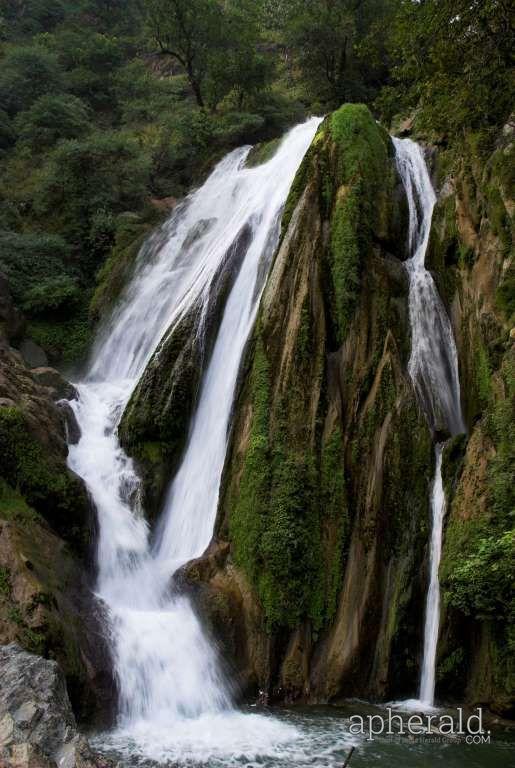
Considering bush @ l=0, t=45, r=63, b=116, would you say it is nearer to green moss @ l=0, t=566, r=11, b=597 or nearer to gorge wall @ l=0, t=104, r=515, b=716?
gorge wall @ l=0, t=104, r=515, b=716

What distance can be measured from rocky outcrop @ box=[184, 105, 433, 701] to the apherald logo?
2.97 feet

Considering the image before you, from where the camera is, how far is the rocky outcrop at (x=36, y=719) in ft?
19.2

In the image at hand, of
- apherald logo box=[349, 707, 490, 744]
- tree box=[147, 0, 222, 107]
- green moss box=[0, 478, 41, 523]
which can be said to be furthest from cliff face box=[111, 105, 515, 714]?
tree box=[147, 0, 222, 107]

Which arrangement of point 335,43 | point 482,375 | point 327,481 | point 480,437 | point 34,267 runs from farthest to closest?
1. point 335,43
2. point 34,267
3. point 482,375
4. point 327,481
5. point 480,437

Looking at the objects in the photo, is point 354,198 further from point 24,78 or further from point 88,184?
point 24,78

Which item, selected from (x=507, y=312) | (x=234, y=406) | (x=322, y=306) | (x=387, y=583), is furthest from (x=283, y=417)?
(x=507, y=312)

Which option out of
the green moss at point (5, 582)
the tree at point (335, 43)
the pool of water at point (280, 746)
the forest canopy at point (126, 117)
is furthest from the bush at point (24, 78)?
the pool of water at point (280, 746)

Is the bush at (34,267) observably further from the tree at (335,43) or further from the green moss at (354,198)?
the tree at (335,43)

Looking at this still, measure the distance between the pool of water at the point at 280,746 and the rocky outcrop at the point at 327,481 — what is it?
1.27 m

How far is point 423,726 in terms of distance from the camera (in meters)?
9.05

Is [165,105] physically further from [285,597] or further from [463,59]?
[285,597]

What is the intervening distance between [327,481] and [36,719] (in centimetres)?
643

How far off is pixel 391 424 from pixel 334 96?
21.8m

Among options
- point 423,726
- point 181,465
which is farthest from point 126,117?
point 423,726
